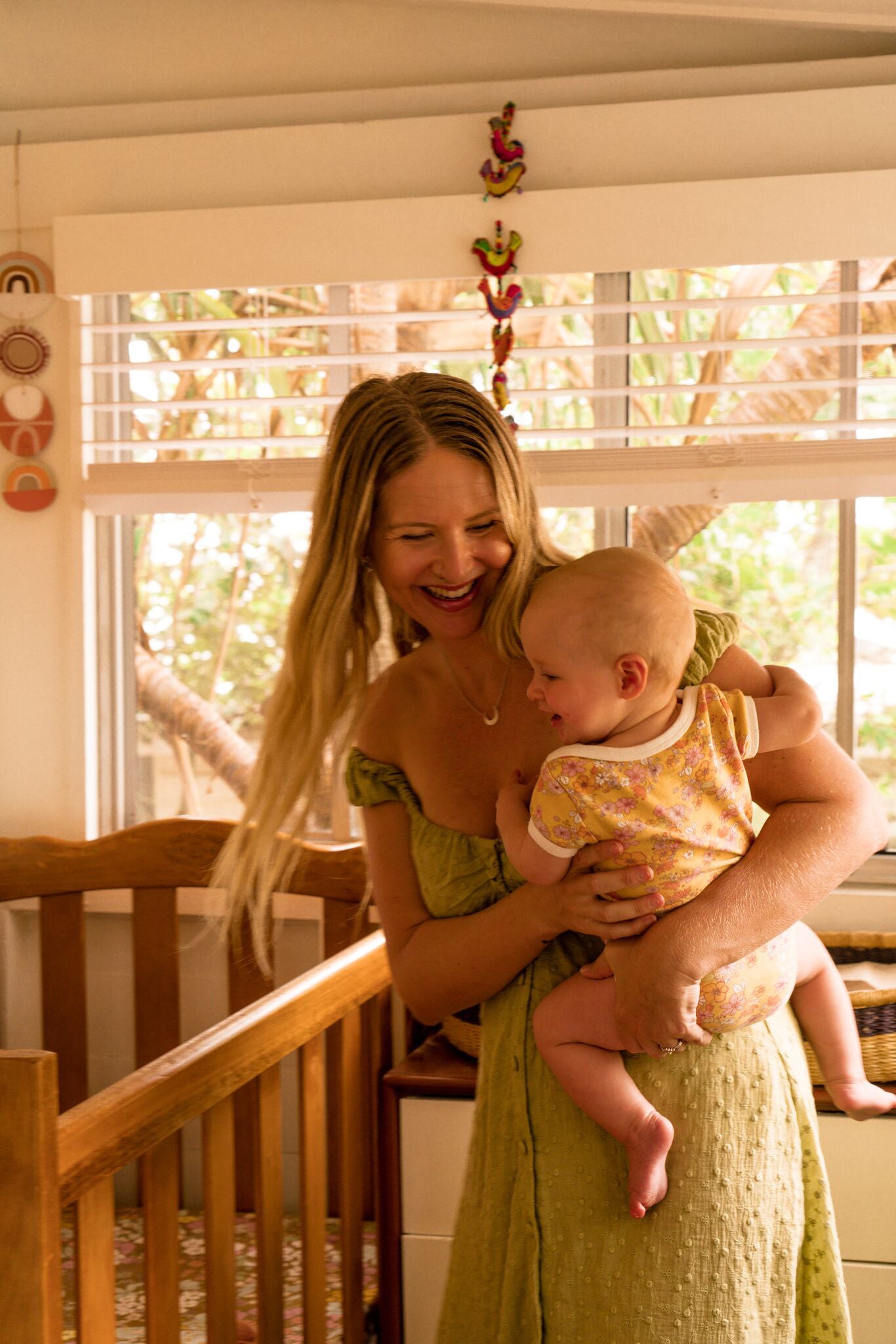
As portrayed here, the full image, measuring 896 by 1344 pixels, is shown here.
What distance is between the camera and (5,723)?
8.52ft

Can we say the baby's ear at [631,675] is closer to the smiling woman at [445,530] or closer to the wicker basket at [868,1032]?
the smiling woman at [445,530]

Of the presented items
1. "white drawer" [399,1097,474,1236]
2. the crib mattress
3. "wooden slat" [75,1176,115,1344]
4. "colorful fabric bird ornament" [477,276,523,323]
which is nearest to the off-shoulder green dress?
"wooden slat" [75,1176,115,1344]

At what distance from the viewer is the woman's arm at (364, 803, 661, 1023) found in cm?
112

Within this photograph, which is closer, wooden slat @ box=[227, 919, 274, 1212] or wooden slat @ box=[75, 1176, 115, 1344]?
wooden slat @ box=[75, 1176, 115, 1344]

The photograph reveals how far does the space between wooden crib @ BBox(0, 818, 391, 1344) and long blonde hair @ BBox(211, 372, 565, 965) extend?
0.25 meters

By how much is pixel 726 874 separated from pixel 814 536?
148 centimetres

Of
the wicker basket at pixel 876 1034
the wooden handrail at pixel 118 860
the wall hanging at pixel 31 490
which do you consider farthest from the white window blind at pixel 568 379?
the wicker basket at pixel 876 1034

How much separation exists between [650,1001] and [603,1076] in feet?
0.34

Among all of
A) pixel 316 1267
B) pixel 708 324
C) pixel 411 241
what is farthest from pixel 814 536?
pixel 316 1267

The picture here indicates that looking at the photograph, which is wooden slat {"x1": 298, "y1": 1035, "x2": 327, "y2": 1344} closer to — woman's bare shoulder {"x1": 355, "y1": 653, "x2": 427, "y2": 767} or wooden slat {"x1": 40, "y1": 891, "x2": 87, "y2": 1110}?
woman's bare shoulder {"x1": 355, "y1": 653, "x2": 427, "y2": 767}

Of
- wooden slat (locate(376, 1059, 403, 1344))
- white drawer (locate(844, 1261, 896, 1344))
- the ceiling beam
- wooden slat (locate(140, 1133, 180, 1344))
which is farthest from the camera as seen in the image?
the ceiling beam

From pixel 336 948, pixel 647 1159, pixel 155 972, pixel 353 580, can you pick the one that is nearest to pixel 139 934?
pixel 155 972

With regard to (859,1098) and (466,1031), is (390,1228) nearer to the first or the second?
(466,1031)

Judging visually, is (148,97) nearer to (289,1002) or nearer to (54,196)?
(54,196)
